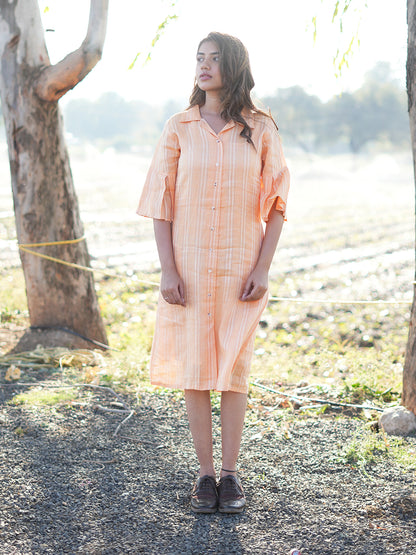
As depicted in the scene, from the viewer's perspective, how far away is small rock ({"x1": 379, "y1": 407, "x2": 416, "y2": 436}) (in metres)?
3.67

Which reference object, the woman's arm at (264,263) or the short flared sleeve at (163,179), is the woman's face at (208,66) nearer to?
the short flared sleeve at (163,179)

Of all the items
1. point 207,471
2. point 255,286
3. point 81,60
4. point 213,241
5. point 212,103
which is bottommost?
point 207,471

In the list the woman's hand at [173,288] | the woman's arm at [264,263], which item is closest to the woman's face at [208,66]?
the woman's arm at [264,263]

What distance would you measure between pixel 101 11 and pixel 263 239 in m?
2.95

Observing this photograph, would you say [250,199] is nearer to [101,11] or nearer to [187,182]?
[187,182]

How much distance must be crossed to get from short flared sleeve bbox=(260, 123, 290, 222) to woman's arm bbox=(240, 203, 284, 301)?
4cm

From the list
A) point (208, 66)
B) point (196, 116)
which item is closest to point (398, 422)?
point (196, 116)

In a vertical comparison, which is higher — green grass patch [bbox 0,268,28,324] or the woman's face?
the woman's face

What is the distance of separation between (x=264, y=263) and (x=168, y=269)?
0.43 meters

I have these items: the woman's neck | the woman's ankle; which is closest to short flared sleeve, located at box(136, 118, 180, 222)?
A: the woman's neck

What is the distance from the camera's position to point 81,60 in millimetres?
4930

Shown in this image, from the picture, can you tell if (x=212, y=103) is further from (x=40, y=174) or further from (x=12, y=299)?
(x=12, y=299)

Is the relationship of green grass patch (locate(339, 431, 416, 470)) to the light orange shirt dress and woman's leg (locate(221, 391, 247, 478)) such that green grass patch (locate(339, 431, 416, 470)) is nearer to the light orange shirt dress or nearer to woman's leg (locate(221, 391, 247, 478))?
woman's leg (locate(221, 391, 247, 478))

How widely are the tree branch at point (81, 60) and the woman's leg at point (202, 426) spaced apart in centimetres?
308
